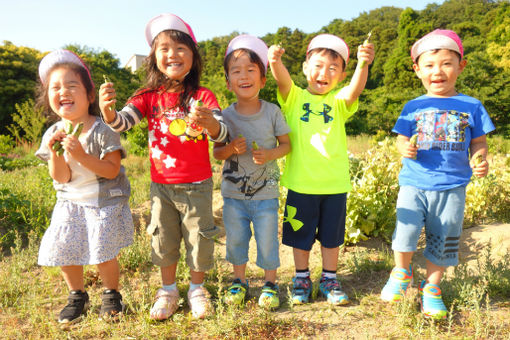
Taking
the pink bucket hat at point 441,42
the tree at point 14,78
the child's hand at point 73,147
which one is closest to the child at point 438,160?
the pink bucket hat at point 441,42

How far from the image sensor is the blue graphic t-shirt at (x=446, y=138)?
2.27 meters

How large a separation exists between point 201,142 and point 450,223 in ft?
5.76

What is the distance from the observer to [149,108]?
7.93ft

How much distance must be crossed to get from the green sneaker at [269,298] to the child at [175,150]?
0.37 metres

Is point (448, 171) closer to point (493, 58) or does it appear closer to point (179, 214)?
point (179, 214)

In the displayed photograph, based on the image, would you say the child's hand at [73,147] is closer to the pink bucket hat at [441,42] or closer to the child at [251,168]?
the child at [251,168]

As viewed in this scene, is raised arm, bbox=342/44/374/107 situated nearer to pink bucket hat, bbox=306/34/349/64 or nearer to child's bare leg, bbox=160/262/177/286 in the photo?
pink bucket hat, bbox=306/34/349/64

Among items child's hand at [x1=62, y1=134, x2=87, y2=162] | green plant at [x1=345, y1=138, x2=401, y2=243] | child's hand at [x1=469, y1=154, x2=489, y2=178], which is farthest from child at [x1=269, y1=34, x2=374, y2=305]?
child's hand at [x1=62, y1=134, x2=87, y2=162]

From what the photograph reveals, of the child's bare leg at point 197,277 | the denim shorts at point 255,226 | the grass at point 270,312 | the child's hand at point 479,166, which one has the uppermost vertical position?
the child's hand at point 479,166

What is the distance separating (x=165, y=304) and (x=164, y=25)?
190cm

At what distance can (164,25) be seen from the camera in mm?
2285

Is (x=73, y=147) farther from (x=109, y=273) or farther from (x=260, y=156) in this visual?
(x=260, y=156)

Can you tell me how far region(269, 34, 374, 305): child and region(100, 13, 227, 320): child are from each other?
597mm

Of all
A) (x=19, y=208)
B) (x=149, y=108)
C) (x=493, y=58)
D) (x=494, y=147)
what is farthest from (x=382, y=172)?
(x=493, y=58)
